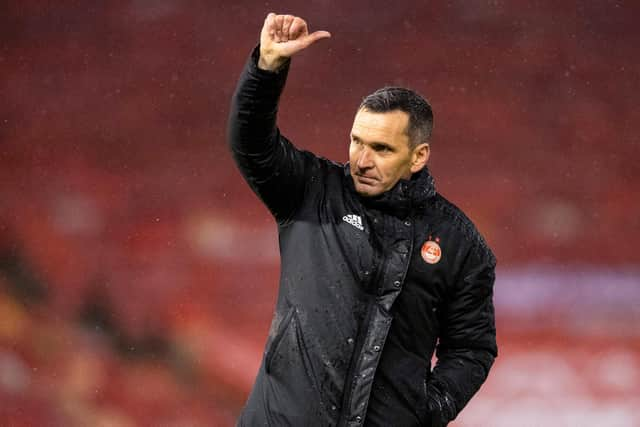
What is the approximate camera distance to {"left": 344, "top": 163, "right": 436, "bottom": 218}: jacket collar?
1.96 meters

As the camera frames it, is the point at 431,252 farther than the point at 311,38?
Yes

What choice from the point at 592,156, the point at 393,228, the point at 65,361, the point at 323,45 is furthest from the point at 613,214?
the point at 393,228

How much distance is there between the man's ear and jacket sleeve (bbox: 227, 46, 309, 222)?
0.23 meters

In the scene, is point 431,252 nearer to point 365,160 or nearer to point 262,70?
point 365,160

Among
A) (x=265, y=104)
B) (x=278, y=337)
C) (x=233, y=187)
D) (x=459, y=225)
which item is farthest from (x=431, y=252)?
(x=233, y=187)

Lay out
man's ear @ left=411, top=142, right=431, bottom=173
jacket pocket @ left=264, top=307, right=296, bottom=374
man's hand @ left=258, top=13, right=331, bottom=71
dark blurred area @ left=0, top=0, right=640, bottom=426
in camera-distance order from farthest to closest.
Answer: dark blurred area @ left=0, top=0, right=640, bottom=426 → man's ear @ left=411, top=142, right=431, bottom=173 → jacket pocket @ left=264, top=307, right=296, bottom=374 → man's hand @ left=258, top=13, right=331, bottom=71

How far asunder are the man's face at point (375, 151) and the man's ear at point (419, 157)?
0.05 metres

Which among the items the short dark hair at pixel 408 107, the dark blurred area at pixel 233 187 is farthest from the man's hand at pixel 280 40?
the dark blurred area at pixel 233 187

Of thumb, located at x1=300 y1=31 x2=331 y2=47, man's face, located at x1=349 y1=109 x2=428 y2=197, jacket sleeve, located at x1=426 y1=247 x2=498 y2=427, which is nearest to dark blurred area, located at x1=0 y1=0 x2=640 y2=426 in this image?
jacket sleeve, located at x1=426 y1=247 x2=498 y2=427

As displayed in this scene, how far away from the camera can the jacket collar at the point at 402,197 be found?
6.43ft

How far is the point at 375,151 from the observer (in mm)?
1964

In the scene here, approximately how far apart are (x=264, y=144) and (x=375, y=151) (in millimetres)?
248

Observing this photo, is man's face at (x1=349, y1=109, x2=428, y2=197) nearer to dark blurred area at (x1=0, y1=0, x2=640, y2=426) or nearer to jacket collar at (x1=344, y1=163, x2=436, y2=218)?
jacket collar at (x1=344, y1=163, x2=436, y2=218)

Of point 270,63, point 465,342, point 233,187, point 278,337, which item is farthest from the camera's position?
point 233,187
